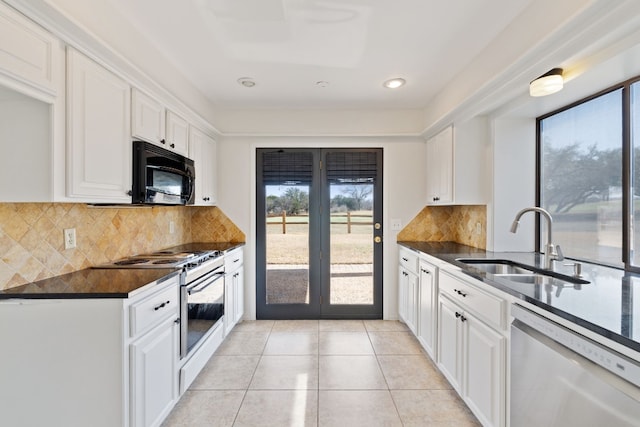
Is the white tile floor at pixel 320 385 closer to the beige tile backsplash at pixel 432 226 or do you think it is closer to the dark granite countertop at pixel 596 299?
the dark granite countertop at pixel 596 299

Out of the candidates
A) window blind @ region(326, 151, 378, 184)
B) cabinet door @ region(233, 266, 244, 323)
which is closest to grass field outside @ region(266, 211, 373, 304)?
cabinet door @ region(233, 266, 244, 323)

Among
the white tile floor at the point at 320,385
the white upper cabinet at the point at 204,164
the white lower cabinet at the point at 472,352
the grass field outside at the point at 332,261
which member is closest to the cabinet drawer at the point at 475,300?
the white lower cabinet at the point at 472,352

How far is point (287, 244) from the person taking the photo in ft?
11.8

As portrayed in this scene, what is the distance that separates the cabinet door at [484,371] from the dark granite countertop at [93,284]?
186cm

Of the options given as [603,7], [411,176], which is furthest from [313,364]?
[603,7]

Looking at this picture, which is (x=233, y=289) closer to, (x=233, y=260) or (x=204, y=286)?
(x=233, y=260)

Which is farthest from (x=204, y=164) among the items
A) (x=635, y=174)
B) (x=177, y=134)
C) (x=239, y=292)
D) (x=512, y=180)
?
(x=635, y=174)

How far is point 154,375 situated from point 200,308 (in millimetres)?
639

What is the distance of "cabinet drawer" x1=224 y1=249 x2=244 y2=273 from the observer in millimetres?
2935

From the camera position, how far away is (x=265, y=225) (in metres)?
3.58

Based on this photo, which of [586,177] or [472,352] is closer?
[472,352]

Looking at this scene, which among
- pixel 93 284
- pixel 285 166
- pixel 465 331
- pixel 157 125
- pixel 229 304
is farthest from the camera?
pixel 285 166

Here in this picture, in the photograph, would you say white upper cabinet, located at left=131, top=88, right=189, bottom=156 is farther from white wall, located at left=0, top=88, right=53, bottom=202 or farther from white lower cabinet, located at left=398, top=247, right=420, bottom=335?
white lower cabinet, located at left=398, top=247, right=420, bottom=335

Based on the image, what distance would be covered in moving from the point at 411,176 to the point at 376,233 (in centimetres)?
79
